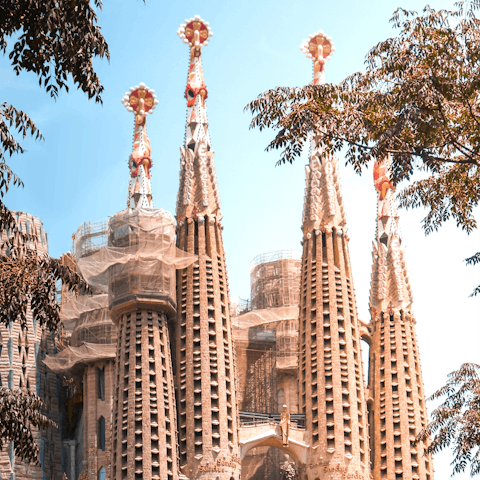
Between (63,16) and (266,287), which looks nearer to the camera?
(63,16)

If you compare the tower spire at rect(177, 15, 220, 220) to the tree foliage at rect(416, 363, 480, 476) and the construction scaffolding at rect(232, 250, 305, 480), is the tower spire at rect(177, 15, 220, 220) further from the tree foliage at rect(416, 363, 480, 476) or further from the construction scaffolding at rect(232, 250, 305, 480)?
the tree foliage at rect(416, 363, 480, 476)

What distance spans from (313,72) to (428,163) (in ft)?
133

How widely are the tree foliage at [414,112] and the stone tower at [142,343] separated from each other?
27.1 meters

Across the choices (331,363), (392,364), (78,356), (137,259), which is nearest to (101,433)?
(78,356)

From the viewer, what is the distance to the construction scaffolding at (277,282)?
65562 mm

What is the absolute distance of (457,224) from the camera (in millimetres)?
25578

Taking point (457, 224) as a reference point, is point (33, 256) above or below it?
below

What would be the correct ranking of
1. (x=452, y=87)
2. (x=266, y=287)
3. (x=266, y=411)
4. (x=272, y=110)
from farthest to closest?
1. (x=266, y=287)
2. (x=266, y=411)
3. (x=272, y=110)
4. (x=452, y=87)

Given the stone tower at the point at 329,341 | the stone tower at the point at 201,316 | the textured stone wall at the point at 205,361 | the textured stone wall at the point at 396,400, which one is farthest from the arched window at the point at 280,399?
the stone tower at the point at 201,316

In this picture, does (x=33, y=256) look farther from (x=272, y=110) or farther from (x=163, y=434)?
(x=163, y=434)

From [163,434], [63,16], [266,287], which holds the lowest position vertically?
[163,434]

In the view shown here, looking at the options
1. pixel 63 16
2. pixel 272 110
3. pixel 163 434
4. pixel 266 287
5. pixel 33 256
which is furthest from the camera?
pixel 266 287

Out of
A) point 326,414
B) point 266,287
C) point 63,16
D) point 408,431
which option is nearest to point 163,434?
point 326,414

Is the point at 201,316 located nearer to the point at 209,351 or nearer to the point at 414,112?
the point at 209,351
